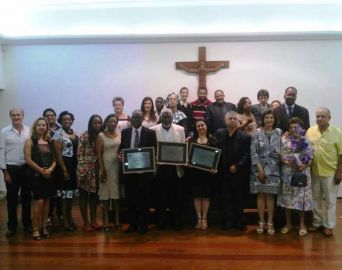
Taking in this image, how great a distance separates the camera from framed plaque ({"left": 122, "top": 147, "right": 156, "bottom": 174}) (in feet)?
14.8

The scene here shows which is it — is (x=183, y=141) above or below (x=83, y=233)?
above

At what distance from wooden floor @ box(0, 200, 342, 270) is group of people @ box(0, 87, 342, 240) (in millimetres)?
190

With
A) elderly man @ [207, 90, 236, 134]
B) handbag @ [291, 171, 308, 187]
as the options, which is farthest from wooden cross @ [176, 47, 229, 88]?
handbag @ [291, 171, 308, 187]

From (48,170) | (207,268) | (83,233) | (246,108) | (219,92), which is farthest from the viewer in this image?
(219,92)

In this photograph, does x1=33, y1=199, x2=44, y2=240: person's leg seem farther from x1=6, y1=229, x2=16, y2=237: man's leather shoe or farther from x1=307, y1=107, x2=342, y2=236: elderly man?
x1=307, y1=107, x2=342, y2=236: elderly man

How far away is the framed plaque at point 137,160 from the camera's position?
4523 mm

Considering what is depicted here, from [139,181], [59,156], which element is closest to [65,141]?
[59,156]

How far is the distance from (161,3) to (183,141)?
121 inches

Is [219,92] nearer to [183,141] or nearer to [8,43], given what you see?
[183,141]

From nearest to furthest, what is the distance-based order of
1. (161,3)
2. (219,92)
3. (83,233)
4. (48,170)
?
(48,170) → (83,233) → (219,92) → (161,3)

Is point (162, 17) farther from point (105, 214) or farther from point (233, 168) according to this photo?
point (105, 214)

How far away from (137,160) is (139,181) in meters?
0.29

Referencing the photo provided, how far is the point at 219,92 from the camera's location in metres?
5.62

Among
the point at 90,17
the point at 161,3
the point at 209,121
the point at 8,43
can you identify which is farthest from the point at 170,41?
the point at 8,43
